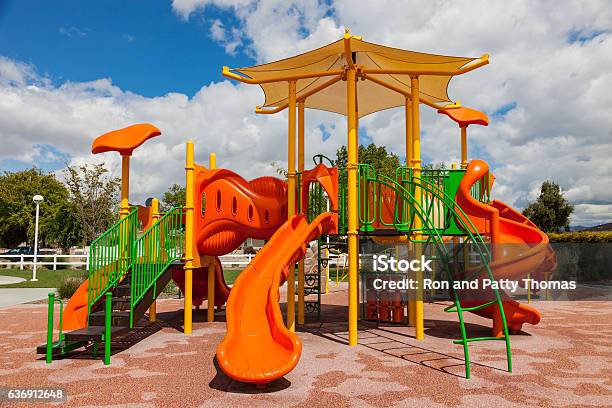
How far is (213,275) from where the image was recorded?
11203 mm

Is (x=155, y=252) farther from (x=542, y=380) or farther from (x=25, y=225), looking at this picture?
(x=25, y=225)

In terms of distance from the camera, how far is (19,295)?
17.0 meters

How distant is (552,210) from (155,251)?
37.2 meters

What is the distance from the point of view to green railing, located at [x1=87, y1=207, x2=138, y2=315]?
8.22m

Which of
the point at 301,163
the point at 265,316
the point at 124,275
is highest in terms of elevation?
the point at 301,163

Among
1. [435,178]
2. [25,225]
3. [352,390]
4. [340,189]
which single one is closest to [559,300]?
[435,178]

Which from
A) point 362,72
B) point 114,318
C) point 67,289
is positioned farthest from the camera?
point 67,289

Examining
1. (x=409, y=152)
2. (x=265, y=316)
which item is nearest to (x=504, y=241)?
(x=409, y=152)

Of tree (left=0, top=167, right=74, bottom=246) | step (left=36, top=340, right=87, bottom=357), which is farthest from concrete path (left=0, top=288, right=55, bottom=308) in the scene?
tree (left=0, top=167, right=74, bottom=246)

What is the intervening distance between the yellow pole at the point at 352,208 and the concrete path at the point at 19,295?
11532mm

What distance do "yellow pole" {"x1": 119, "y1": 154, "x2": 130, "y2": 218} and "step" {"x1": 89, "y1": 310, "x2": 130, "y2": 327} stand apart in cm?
240

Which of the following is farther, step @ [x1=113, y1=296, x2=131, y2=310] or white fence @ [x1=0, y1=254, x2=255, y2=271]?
white fence @ [x1=0, y1=254, x2=255, y2=271]

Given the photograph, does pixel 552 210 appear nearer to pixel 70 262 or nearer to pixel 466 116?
pixel 466 116

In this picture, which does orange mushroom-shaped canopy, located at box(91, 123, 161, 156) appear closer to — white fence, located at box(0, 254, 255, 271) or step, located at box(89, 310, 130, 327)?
step, located at box(89, 310, 130, 327)
